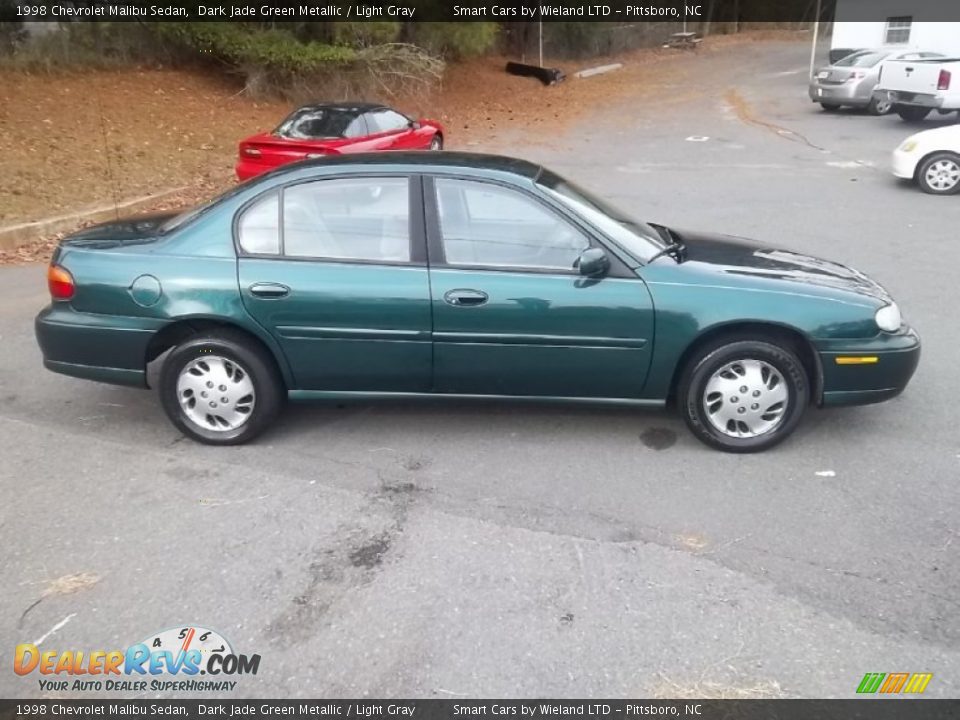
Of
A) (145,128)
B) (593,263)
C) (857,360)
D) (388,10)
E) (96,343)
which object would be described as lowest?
(857,360)

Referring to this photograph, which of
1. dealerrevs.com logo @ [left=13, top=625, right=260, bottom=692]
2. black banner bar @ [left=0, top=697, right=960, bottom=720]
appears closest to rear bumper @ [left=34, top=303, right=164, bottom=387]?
dealerrevs.com logo @ [left=13, top=625, right=260, bottom=692]

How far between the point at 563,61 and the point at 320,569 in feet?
110

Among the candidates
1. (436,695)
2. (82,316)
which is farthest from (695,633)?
(82,316)

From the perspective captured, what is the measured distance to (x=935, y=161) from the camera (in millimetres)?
11109

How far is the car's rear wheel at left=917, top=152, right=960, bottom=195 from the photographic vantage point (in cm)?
1096

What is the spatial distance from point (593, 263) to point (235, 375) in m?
1.98

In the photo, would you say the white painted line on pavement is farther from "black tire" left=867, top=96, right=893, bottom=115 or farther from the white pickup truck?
"black tire" left=867, top=96, right=893, bottom=115

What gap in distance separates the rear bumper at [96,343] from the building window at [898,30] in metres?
28.5

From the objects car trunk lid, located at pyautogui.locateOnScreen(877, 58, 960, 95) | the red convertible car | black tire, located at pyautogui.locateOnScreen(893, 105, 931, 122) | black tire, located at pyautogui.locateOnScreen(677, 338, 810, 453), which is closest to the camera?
black tire, located at pyautogui.locateOnScreen(677, 338, 810, 453)

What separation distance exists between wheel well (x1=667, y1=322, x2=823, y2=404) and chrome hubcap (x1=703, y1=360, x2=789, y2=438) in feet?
0.47

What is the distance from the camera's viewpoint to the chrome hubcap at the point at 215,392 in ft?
14.2

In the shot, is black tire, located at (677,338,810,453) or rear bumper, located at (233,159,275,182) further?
rear bumper, located at (233,159,275,182)

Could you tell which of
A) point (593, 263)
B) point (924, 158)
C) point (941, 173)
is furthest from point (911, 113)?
point (593, 263)

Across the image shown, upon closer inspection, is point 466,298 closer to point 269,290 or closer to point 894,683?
point 269,290
